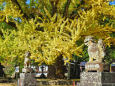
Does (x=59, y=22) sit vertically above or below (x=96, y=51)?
above

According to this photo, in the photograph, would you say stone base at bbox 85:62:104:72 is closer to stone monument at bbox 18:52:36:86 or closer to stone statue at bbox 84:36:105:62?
stone statue at bbox 84:36:105:62

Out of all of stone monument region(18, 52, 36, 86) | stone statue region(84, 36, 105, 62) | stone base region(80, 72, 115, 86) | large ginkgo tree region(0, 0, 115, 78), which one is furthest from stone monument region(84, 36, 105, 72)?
stone monument region(18, 52, 36, 86)

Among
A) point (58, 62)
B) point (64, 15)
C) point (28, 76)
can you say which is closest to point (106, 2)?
point (64, 15)

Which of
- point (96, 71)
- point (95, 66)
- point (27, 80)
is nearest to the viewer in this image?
point (95, 66)

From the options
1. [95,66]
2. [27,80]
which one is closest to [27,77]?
[27,80]

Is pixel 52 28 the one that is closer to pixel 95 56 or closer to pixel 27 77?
pixel 27 77

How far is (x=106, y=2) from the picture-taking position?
48.4 ft

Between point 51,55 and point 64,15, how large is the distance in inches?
142

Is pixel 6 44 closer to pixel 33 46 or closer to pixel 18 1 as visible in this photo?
pixel 33 46

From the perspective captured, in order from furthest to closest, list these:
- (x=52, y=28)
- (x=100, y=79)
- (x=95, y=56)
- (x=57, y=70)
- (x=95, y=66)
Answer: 1. (x=57, y=70)
2. (x=52, y=28)
3. (x=95, y=56)
4. (x=95, y=66)
5. (x=100, y=79)

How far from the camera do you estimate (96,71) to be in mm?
7484

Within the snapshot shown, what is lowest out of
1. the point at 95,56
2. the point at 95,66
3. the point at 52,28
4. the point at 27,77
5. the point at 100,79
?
the point at 27,77

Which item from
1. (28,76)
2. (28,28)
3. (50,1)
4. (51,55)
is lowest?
(28,76)

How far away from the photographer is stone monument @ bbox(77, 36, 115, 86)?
7.12 meters
